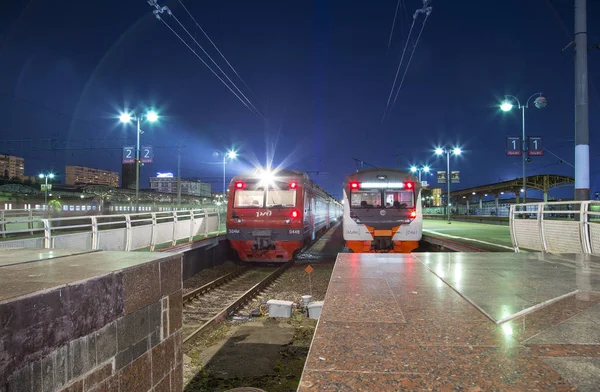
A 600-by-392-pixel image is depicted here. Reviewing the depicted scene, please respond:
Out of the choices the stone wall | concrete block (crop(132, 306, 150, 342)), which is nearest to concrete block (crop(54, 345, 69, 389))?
the stone wall

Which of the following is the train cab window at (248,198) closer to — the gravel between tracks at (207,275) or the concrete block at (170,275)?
the gravel between tracks at (207,275)

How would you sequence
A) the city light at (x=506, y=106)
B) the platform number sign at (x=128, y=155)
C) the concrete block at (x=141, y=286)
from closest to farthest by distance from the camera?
the concrete block at (x=141, y=286) < the city light at (x=506, y=106) < the platform number sign at (x=128, y=155)

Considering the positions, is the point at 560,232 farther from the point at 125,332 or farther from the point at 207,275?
the point at 207,275

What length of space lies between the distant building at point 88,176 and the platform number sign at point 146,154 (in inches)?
2843

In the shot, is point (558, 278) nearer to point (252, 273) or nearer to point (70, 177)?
point (252, 273)

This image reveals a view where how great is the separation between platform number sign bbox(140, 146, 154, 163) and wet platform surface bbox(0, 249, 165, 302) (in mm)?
18592

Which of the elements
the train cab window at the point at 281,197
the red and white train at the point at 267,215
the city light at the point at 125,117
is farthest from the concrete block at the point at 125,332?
the city light at the point at 125,117

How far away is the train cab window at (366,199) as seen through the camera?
14.2 m

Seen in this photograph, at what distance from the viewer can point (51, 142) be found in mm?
27969

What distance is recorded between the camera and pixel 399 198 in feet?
46.7

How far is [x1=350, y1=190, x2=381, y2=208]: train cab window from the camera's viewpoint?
559 inches

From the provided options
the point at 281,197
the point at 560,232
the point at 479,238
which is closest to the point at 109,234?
the point at 281,197

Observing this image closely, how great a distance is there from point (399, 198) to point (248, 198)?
5292mm

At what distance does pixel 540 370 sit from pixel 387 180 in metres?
11.8
